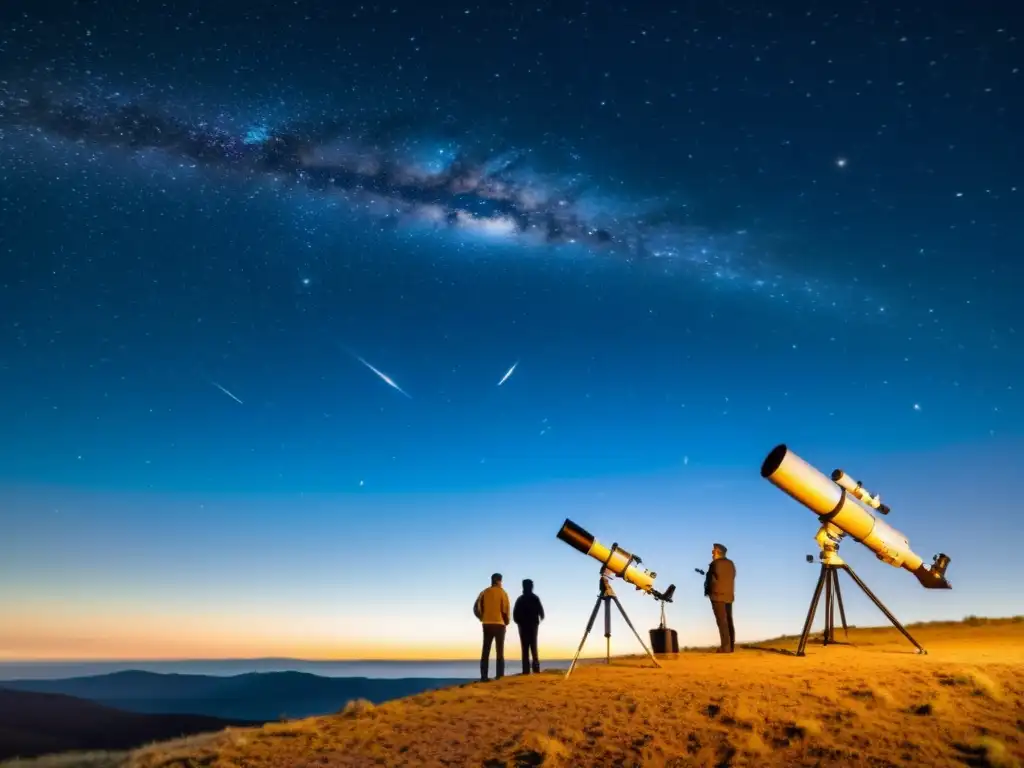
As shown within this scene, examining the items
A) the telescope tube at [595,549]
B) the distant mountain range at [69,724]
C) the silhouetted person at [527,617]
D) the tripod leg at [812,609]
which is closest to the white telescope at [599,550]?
the telescope tube at [595,549]

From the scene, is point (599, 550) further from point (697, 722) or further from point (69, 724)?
point (69, 724)

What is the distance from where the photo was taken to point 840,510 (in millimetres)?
14047

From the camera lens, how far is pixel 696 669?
1346 centimetres

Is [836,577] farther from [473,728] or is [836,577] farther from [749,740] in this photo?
[473,728]

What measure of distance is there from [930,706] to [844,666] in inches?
124

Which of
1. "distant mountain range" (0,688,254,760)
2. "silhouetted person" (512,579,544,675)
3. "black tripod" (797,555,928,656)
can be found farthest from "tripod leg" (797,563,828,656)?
"distant mountain range" (0,688,254,760)

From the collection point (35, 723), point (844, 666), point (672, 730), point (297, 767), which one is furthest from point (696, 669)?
point (35, 723)

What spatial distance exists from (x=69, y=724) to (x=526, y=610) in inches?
2694

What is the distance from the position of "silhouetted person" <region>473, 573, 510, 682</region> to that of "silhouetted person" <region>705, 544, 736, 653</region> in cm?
447

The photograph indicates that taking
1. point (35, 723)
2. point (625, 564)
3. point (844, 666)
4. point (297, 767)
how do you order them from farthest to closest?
point (35, 723) < point (625, 564) < point (844, 666) < point (297, 767)

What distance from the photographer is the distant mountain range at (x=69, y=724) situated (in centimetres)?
5675

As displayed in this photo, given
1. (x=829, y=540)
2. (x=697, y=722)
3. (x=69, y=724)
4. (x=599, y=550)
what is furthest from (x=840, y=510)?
(x=69, y=724)

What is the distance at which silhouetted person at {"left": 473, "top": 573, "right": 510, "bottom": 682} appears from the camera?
15.8 metres

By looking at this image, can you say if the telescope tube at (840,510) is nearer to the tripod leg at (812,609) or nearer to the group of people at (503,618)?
the tripod leg at (812,609)
